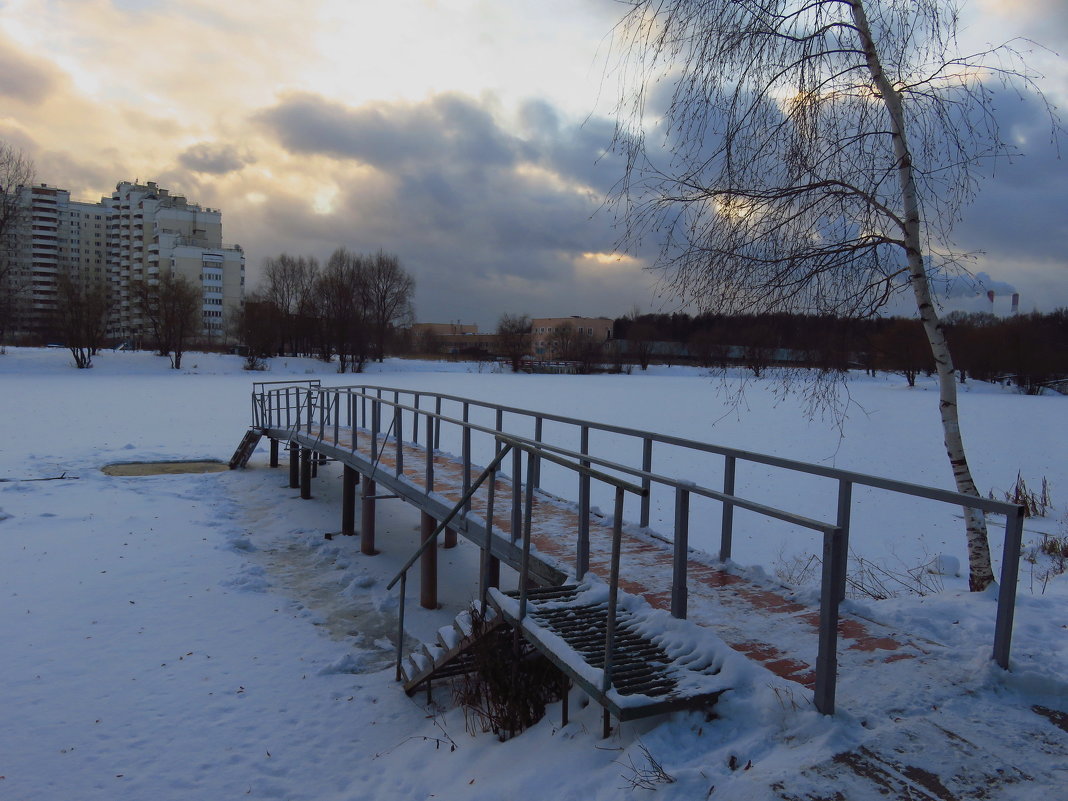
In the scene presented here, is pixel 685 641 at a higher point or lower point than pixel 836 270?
→ lower

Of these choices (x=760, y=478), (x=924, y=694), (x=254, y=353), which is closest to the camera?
(x=924, y=694)

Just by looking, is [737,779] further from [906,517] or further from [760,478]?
[760,478]

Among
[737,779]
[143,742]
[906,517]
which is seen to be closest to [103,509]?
[143,742]

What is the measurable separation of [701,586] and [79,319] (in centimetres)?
4792

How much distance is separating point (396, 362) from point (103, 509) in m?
51.8

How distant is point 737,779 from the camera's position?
267cm

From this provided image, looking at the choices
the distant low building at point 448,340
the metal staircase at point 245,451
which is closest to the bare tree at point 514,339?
the distant low building at point 448,340

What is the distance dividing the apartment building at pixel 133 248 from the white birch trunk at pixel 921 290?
3313 inches

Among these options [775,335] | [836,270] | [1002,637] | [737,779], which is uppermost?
[836,270]

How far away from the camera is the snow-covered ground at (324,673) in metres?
2.92

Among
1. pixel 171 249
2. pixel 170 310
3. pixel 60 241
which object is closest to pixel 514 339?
pixel 170 310

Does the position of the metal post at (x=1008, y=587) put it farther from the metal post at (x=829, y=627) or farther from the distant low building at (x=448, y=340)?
the distant low building at (x=448, y=340)

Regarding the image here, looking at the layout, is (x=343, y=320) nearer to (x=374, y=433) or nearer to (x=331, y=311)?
(x=331, y=311)

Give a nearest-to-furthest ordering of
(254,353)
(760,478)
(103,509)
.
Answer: (103,509) < (760,478) < (254,353)
